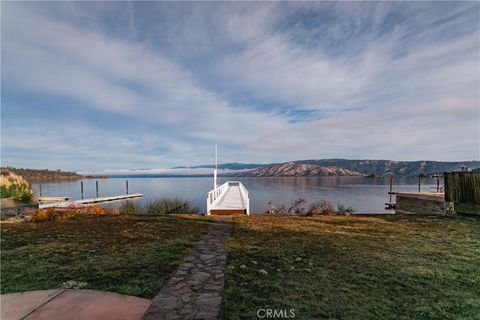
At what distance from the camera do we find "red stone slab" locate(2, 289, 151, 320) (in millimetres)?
2660

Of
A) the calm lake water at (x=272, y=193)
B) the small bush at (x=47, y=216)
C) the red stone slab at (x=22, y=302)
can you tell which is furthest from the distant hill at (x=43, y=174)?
the red stone slab at (x=22, y=302)

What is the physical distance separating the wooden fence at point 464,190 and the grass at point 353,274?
462cm

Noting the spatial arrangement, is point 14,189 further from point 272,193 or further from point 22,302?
point 272,193

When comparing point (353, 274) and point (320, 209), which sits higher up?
point (353, 274)

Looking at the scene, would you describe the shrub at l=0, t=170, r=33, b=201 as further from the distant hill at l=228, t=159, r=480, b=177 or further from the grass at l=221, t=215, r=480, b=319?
the distant hill at l=228, t=159, r=480, b=177

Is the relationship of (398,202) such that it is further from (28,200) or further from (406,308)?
(28,200)

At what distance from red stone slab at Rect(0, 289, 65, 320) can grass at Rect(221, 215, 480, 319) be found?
2.02 metres

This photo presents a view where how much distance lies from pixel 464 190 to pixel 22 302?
14186 mm

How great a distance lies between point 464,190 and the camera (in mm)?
11023

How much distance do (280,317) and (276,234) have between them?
392cm

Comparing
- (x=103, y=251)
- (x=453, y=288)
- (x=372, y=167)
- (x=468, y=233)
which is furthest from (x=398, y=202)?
(x=372, y=167)

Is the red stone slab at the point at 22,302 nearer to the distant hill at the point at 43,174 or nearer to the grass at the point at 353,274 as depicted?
the grass at the point at 353,274

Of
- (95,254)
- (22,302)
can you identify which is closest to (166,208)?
(95,254)

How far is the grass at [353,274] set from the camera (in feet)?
9.65
